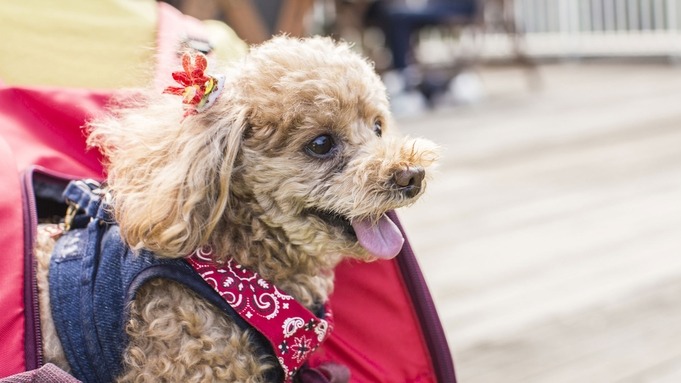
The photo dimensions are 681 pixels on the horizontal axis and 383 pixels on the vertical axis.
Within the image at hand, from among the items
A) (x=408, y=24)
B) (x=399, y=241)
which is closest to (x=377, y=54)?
(x=408, y=24)

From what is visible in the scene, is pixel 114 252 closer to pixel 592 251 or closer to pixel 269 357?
pixel 269 357

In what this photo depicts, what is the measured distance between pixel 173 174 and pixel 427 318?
1.57 feet

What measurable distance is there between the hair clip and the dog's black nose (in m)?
0.25

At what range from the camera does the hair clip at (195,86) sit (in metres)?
1.10

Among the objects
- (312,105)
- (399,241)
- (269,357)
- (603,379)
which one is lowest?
(603,379)

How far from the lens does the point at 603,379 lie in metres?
1.62

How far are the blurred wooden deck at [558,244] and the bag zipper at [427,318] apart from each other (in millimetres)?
322

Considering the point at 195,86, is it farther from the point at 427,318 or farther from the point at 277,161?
the point at 427,318

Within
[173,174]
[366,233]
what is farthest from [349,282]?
[173,174]

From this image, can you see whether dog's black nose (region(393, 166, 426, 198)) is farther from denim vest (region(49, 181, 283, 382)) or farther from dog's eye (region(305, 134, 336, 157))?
denim vest (region(49, 181, 283, 382))

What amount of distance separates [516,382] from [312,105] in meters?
0.75

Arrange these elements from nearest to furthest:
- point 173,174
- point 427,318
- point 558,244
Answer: point 173,174 → point 427,318 → point 558,244

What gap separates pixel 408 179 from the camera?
3.71ft

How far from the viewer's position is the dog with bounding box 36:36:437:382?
1.10 meters
